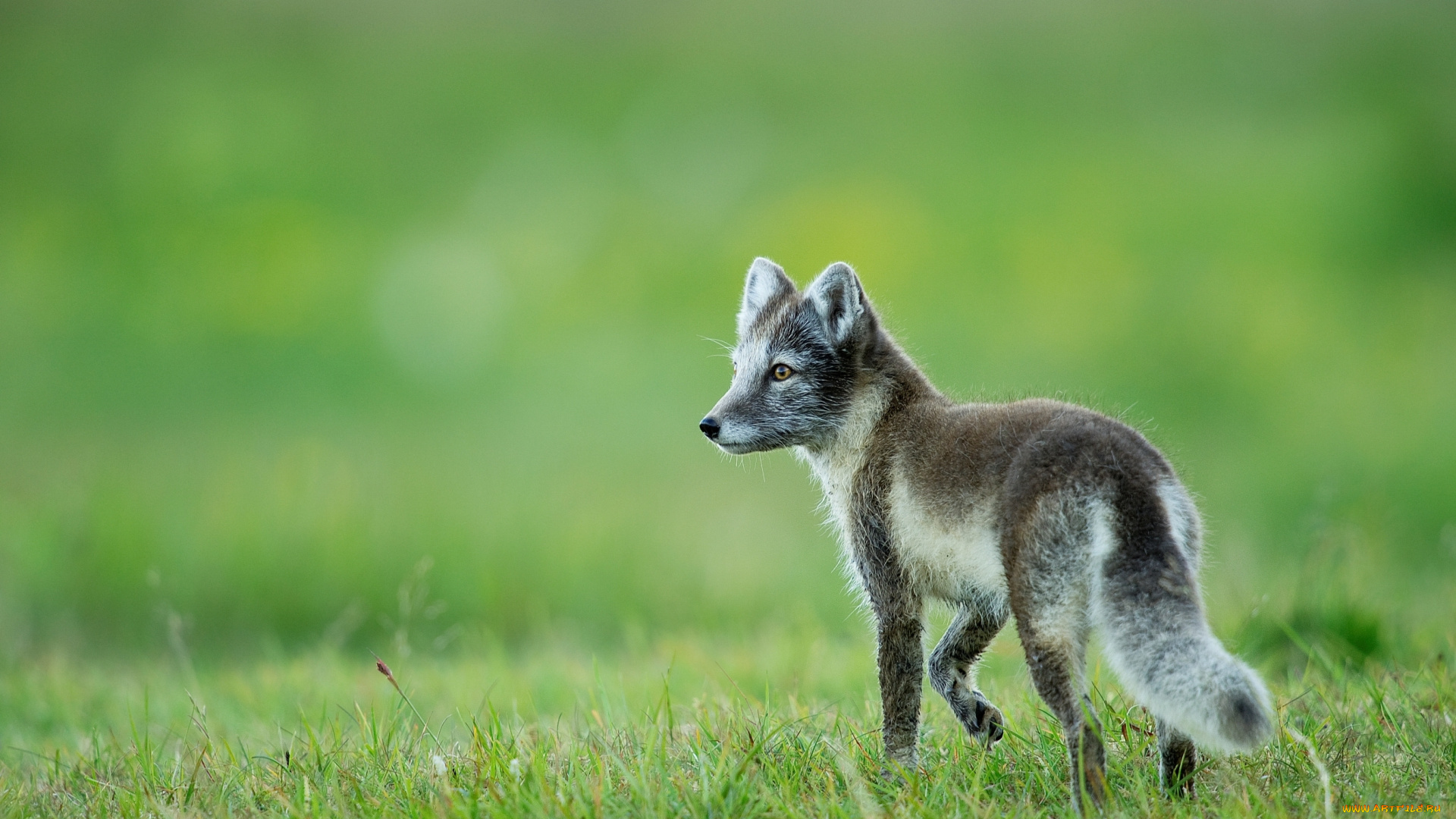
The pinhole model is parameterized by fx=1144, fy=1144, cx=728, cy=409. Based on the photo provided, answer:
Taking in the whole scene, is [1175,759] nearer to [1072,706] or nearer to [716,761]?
[1072,706]

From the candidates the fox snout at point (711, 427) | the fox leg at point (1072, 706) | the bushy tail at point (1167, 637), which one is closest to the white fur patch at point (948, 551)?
the fox leg at point (1072, 706)

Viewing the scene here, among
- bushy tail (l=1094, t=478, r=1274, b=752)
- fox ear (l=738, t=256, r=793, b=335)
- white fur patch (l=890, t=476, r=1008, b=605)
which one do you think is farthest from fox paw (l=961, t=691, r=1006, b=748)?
fox ear (l=738, t=256, r=793, b=335)

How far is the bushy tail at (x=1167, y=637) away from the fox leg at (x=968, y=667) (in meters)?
1.06

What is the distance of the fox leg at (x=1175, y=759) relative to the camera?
4.45m

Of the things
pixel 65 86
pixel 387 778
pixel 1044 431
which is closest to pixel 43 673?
pixel 387 778

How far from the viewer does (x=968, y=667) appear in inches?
209

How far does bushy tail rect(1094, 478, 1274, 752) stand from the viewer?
369 centimetres

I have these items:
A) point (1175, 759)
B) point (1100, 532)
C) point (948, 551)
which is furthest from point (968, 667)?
point (1100, 532)

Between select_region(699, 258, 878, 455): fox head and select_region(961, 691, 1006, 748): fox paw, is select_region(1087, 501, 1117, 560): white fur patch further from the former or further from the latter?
select_region(699, 258, 878, 455): fox head

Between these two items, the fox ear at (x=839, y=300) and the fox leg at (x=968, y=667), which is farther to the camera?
the fox ear at (x=839, y=300)

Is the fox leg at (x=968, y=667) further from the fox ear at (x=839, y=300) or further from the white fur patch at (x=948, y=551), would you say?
the fox ear at (x=839, y=300)

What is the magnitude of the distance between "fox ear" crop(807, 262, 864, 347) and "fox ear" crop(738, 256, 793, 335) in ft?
1.60

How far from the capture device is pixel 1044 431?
4.47m

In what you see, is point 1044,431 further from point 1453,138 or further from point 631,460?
point 1453,138
